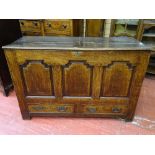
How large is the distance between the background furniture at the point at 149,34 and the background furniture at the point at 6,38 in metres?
1.72

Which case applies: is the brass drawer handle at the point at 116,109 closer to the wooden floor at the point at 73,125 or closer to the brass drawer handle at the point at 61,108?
the wooden floor at the point at 73,125

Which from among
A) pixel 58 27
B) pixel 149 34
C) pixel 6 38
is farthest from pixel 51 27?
pixel 149 34

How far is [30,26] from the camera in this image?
7.64 feet

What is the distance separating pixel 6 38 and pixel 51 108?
1051 mm

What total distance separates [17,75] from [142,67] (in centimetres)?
112

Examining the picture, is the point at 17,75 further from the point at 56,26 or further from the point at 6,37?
the point at 56,26

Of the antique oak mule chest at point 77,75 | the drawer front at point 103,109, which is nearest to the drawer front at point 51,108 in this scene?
the antique oak mule chest at point 77,75

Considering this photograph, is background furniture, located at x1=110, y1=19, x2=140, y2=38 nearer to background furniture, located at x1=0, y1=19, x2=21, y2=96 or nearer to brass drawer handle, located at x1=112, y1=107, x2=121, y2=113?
brass drawer handle, located at x1=112, y1=107, x2=121, y2=113

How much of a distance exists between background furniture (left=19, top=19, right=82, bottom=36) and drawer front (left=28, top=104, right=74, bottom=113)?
113cm

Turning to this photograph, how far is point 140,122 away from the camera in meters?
1.72

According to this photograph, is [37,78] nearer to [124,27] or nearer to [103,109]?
[103,109]

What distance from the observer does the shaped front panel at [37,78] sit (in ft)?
4.57
